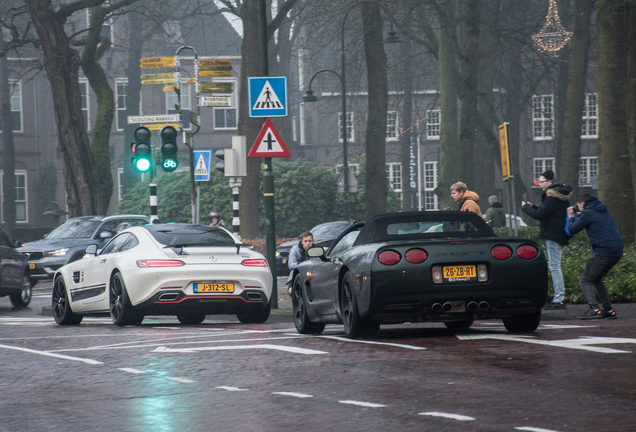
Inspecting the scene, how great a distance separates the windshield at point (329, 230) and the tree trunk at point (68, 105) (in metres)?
8.33

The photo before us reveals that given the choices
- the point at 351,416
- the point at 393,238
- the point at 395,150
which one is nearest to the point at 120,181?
the point at 395,150

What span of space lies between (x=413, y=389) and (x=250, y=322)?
23.6ft

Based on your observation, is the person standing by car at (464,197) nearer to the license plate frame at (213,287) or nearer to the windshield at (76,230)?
the license plate frame at (213,287)

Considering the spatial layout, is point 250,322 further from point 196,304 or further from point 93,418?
point 93,418

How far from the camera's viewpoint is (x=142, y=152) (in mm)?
22250

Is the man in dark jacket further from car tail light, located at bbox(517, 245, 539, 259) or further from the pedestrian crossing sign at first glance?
the pedestrian crossing sign

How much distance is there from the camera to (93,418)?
21.1 feet

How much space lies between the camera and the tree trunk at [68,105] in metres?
30.1

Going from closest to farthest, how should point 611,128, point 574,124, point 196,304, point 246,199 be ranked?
1. point 196,304
2. point 611,128
3. point 574,124
4. point 246,199

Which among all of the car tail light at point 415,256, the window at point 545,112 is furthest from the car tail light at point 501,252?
the window at point 545,112

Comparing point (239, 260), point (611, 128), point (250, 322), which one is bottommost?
point (250, 322)

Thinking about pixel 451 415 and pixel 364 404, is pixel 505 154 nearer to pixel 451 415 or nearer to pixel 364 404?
pixel 364 404

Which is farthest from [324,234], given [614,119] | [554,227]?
[554,227]

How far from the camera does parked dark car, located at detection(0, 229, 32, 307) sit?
19.2 meters
